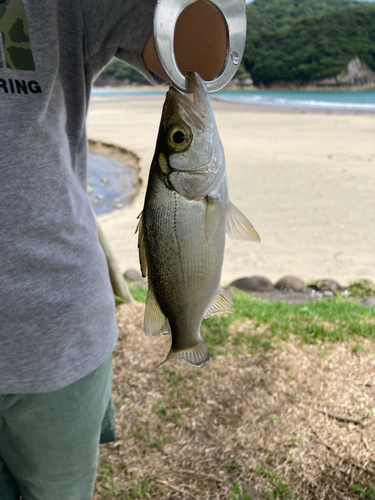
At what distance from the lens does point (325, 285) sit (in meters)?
5.41

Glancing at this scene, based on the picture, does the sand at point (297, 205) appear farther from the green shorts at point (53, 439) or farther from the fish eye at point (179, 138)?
the fish eye at point (179, 138)

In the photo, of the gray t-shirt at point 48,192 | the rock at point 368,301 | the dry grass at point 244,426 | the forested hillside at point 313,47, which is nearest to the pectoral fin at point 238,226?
the gray t-shirt at point 48,192

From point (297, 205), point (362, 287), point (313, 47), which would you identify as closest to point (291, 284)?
point (362, 287)

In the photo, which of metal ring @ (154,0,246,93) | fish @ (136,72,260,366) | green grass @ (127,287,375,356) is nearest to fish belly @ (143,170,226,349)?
fish @ (136,72,260,366)

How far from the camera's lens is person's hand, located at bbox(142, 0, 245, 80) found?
1.06 meters

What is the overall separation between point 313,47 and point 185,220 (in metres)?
80.1

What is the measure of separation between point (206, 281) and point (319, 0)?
110429 mm

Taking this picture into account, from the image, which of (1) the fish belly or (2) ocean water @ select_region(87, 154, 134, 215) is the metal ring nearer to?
(1) the fish belly

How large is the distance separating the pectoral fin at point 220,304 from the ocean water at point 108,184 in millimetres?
8227

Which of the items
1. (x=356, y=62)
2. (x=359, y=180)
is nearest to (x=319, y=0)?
(x=356, y=62)

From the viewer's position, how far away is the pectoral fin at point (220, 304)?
3.93ft

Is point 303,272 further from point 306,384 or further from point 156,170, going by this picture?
point 156,170

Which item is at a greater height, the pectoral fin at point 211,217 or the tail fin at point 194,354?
the pectoral fin at point 211,217

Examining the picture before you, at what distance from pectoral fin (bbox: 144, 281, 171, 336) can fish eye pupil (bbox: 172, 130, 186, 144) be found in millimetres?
381
